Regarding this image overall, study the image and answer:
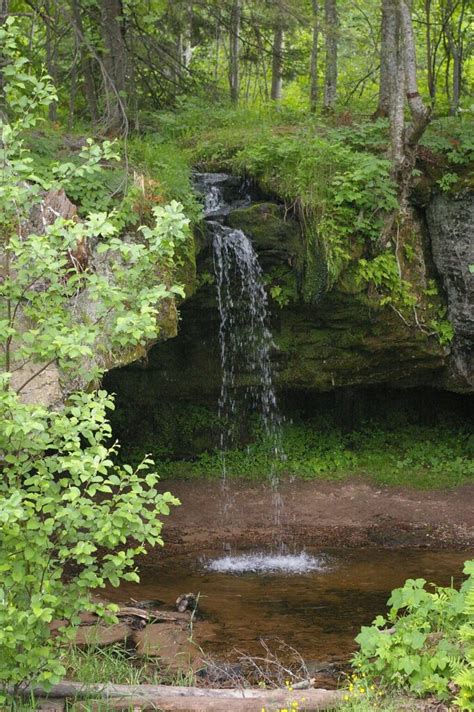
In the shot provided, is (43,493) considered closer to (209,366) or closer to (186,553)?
(186,553)

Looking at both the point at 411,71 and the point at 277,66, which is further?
the point at 277,66

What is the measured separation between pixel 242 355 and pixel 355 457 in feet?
8.76

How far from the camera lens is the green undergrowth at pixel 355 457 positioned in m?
12.5

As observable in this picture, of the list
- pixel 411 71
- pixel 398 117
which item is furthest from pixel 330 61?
pixel 411 71

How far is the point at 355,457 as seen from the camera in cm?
1302

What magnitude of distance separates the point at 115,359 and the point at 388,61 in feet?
26.3

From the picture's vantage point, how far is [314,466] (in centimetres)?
1271

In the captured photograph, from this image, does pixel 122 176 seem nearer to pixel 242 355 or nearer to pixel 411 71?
pixel 242 355

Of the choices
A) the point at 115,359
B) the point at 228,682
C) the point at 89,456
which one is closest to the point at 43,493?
the point at 89,456

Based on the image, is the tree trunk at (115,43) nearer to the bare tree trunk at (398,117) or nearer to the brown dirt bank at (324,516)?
the bare tree trunk at (398,117)

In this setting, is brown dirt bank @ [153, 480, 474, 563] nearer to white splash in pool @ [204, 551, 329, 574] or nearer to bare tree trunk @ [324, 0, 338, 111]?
white splash in pool @ [204, 551, 329, 574]

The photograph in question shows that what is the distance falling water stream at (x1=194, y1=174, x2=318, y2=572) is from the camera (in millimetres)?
10727

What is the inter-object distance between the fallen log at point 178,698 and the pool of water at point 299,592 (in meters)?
1.83

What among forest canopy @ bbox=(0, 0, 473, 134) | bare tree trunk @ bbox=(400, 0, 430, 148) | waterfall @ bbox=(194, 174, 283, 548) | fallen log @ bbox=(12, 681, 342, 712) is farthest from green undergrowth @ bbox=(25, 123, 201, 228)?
fallen log @ bbox=(12, 681, 342, 712)
